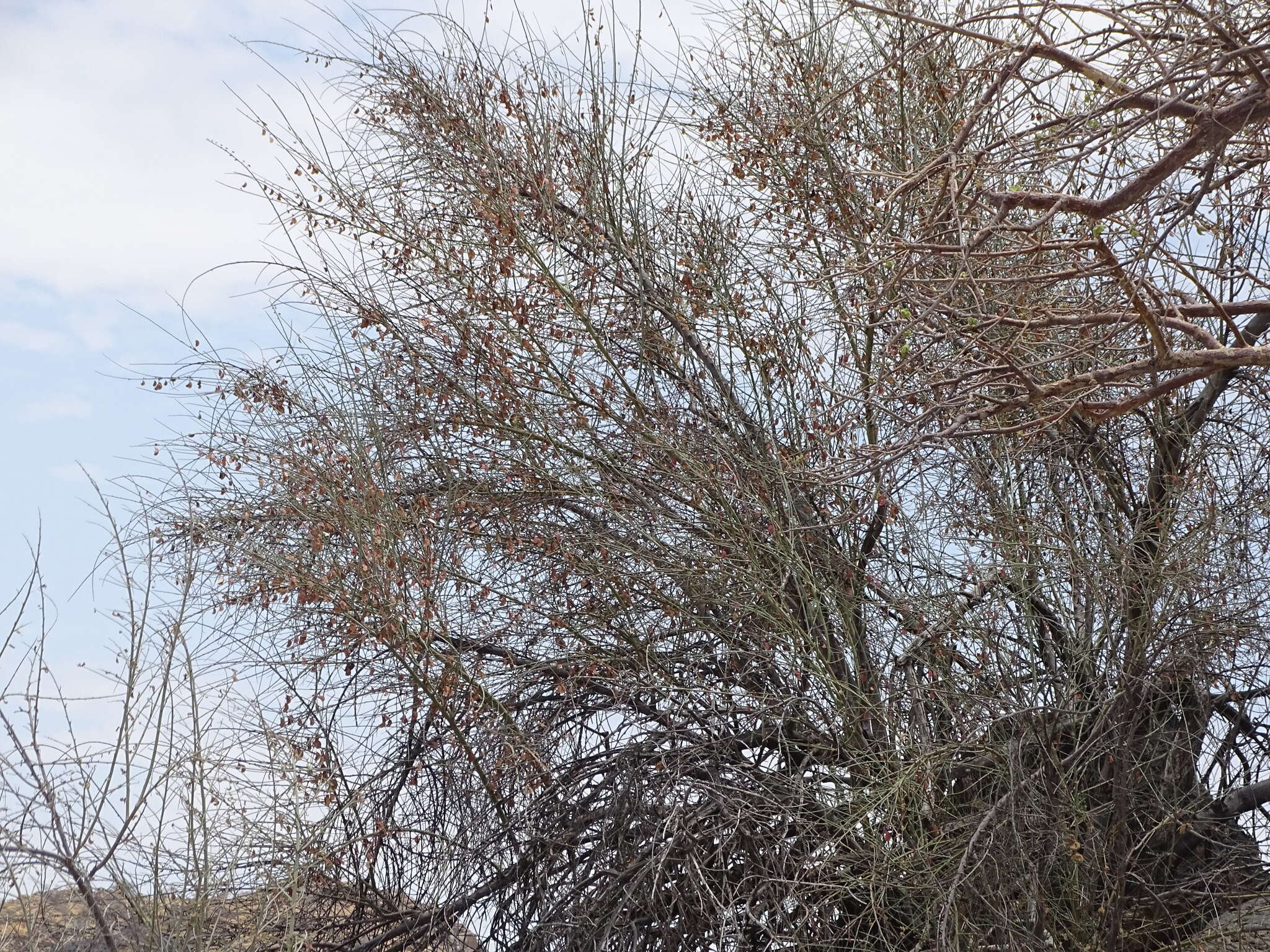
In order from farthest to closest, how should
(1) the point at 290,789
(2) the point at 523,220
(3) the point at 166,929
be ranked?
(2) the point at 523,220 < (1) the point at 290,789 < (3) the point at 166,929

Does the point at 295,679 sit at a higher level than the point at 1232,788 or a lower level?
higher

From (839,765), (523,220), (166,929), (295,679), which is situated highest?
(523,220)

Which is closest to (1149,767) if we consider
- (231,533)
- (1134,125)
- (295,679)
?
(1134,125)

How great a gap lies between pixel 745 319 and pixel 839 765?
3.09m

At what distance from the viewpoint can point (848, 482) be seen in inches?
304

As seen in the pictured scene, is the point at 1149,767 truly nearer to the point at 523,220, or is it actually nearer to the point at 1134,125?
the point at 1134,125

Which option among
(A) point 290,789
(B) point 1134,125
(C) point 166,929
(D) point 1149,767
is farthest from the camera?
(D) point 1149,767

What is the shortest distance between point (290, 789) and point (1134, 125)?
17.7 feet

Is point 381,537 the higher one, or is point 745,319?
point 745,319

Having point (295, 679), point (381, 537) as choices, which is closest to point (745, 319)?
point (381, 537)

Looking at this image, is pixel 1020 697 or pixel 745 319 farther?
Answer: pixel 745 319

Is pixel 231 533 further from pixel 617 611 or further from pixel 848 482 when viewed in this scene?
pixel 848 482

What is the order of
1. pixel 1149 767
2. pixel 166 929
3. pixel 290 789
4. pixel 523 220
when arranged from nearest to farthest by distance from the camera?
pixel 166 929 → pixel 290 789 → pixel 1149 767 → pixel 523 220

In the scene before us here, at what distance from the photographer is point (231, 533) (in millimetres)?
8617
